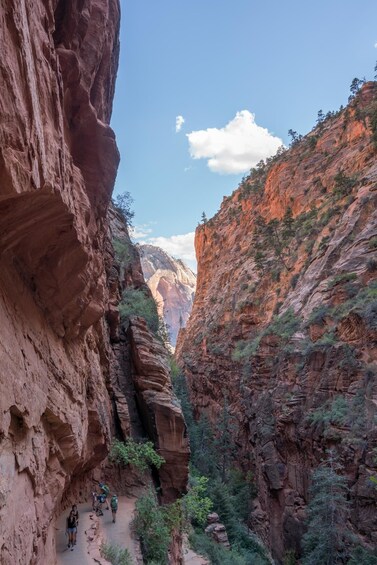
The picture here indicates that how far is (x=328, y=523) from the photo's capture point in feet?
58.3

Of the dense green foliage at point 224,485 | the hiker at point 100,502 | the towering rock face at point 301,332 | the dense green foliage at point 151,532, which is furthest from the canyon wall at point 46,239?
the towering rock face at point 301,332

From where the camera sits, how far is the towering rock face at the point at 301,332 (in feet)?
67.7

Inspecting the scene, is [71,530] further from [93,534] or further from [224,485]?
[224,485]

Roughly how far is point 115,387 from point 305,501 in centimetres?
1359

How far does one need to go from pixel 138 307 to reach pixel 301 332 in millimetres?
11658

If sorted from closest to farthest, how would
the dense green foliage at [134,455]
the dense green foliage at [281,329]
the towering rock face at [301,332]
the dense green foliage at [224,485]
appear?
the dense green foliage at [134,455], the dense green foliage at [224,485], the towering rock face at [301,332], the dense green foliage at [281,329]

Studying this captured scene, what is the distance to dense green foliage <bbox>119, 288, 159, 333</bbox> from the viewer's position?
21906mm

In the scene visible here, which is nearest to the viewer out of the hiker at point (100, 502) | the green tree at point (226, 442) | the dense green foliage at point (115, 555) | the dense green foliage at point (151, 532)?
the dense green foliage at point (115, 555)

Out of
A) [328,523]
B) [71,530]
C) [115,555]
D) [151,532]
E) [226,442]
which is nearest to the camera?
[115,555]

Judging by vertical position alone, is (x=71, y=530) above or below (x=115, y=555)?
above

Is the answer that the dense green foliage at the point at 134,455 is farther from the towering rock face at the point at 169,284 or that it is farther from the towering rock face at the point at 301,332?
the towering rock face at the point at 169,284

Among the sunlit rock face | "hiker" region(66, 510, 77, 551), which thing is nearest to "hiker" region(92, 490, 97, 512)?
"hiker" region(66, 510, 77, 551)

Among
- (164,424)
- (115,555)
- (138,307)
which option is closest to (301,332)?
(138,307)

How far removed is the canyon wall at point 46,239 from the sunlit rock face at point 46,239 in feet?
0.08
